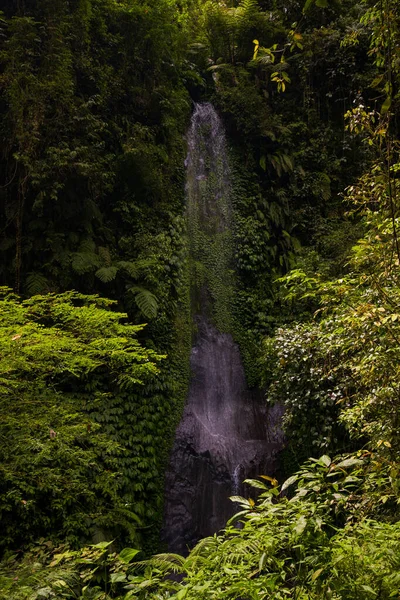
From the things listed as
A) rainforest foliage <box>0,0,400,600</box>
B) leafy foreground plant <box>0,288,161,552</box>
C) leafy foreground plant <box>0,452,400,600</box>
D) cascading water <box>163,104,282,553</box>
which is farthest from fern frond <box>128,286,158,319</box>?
leafy foreground plant <box>0,452,400,600</box>

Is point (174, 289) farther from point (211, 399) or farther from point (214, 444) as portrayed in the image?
point (214, 444)

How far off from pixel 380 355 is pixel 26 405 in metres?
3.05

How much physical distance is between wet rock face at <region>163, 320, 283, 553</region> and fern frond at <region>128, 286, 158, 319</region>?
2094mm

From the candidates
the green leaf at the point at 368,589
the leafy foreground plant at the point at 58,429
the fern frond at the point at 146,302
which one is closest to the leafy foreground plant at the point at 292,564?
the green leaf at the point at 368,589

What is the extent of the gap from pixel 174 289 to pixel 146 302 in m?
1.66

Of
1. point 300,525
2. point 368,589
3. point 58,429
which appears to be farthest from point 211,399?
point 368,589

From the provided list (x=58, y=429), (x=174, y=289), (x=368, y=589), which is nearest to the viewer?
(x=368, y=589)

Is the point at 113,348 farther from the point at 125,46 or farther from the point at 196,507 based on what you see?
the point at 125,46

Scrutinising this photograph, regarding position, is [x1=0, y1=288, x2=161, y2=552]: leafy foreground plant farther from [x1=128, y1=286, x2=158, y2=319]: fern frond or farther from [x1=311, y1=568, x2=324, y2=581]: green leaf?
[x1=311, y1=568, x2=324, y2=581]: green leaf

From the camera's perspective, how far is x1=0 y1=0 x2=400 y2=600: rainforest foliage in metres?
2.08

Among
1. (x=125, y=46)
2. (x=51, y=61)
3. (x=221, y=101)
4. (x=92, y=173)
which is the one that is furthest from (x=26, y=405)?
(x=221, y=101)

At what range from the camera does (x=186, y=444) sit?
8023 millimetres

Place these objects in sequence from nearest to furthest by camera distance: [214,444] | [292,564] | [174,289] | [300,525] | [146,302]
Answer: [300,525], [292,564], [146,302], [214,444], [174,289]

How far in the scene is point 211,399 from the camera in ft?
29.7
